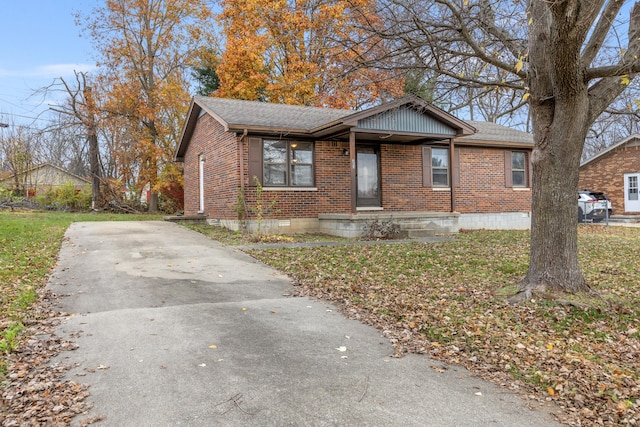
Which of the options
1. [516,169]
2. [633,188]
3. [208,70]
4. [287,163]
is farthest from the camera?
[208,70]

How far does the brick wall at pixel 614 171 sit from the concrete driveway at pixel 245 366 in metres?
24.7

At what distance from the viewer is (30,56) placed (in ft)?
95.2

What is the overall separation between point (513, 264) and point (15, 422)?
26.4 ft

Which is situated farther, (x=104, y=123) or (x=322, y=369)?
(x=104, y=123)

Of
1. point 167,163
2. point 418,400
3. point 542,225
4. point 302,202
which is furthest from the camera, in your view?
point 167,163

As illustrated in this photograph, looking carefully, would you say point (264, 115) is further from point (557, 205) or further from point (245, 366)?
point (245, 366)

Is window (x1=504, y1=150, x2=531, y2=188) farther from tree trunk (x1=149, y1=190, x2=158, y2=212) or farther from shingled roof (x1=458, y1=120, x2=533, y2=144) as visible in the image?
tree trunk (x1=149, y1=190, x2=158, y2=212)

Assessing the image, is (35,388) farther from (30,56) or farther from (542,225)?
(30,56)

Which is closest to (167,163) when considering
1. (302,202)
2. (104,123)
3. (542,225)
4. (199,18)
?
(104,123)

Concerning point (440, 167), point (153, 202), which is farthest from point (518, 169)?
point (153, 202)

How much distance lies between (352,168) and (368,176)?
2451 mm

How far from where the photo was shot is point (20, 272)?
284 inches

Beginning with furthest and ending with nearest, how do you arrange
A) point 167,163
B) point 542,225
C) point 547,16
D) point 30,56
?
point 30,56
point 167,163
point 542,225
point 547,16

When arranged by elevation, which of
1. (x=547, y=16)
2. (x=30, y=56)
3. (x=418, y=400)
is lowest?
(x=418, y=400)
